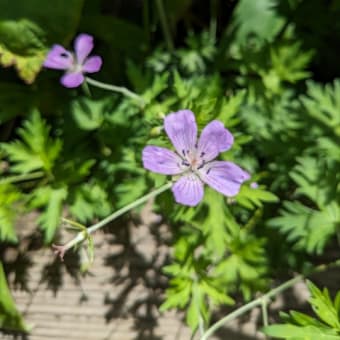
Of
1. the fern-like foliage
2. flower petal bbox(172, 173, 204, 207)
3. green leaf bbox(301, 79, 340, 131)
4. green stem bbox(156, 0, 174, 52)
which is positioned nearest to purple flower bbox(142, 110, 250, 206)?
flower petal bbox(172, 173, 204, 207)

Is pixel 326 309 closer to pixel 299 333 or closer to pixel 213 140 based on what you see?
pixel 299 333

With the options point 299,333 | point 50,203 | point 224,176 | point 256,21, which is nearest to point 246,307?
point 299,333

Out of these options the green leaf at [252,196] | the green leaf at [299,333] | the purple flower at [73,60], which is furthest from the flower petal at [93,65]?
the green leaf at [299,333]

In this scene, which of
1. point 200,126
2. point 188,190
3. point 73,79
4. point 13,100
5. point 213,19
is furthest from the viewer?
point 213,19

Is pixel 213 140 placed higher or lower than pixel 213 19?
lower

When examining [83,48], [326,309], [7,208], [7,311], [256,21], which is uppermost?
[256,21]

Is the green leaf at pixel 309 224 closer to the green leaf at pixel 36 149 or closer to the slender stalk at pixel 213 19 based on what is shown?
the green leaf at pixel 36 149
